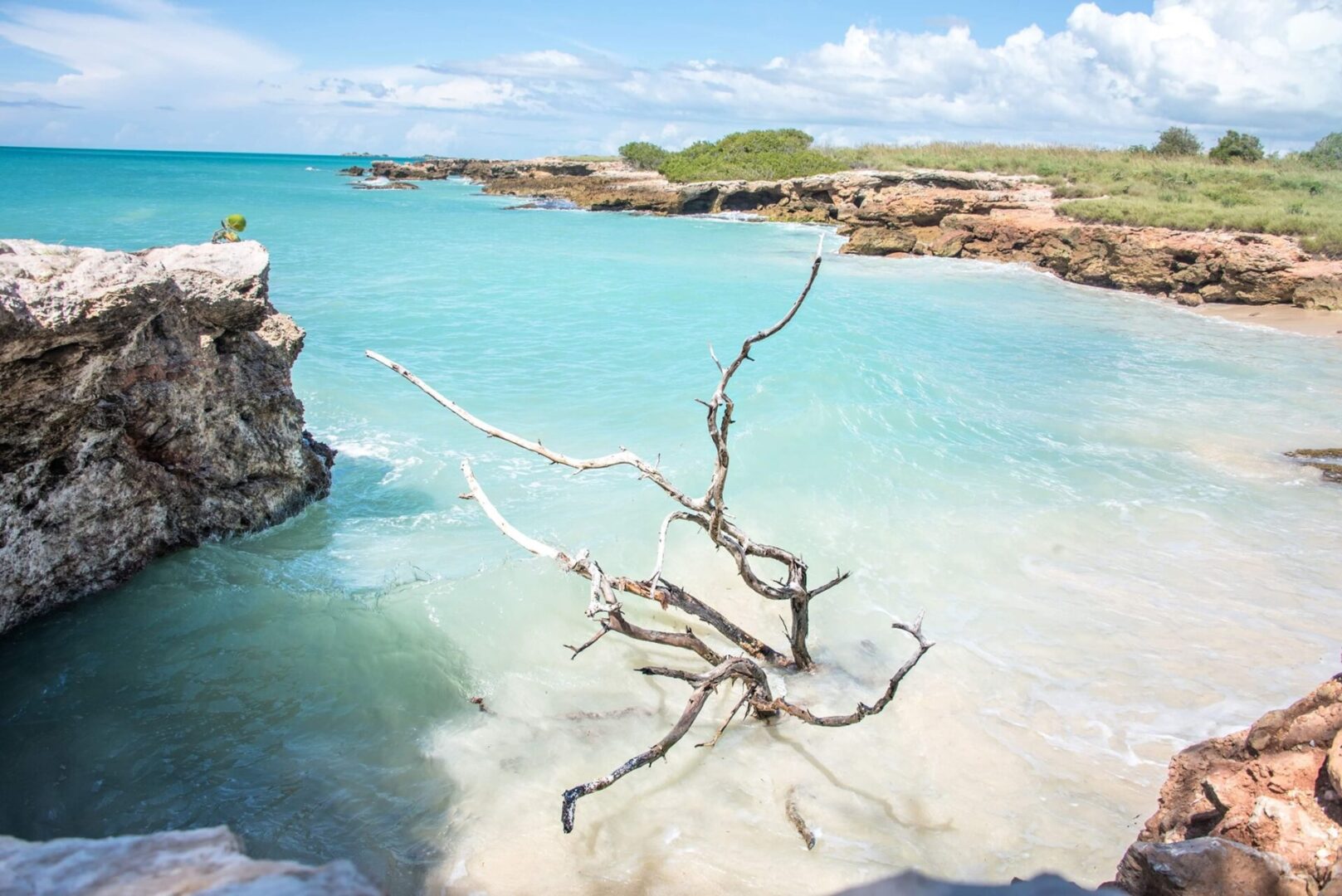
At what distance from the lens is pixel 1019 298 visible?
71.1 feet

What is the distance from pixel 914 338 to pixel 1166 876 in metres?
14.8

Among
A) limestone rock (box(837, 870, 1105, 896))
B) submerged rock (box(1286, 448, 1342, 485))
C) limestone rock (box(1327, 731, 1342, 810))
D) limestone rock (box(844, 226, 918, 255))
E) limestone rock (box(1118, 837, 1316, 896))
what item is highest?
limestone rock (box(844, 226, 918, 255))

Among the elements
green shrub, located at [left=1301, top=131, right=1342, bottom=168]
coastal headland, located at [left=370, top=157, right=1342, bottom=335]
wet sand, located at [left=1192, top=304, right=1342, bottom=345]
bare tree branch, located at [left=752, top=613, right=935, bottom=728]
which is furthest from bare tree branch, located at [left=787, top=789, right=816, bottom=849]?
green shrub, located at [left=1301, top=131, right=1342, bottom=168]

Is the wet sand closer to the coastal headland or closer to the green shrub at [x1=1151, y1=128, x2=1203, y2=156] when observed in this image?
the coastal headland

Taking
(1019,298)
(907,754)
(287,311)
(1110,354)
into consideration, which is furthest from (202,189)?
(907,754)

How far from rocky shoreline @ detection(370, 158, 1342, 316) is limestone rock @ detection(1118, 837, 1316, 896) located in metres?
22.9

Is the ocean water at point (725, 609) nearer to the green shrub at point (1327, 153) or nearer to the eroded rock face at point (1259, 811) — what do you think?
the eroded rock face at point (1259, 811)

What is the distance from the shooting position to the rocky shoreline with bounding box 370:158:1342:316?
20609 mm

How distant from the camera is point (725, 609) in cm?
610

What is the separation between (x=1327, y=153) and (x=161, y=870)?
52357 mm

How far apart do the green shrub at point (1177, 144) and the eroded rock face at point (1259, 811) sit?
169 ft

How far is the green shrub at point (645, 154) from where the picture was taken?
71.8 m

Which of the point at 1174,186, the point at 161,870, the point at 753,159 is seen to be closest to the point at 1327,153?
the point at 1174,186

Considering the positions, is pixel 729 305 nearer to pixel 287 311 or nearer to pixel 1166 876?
pixel 287 311
